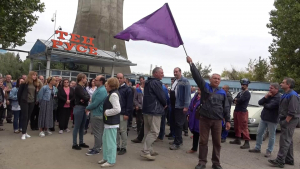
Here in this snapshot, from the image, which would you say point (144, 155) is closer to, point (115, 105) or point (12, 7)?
point (115, 105)

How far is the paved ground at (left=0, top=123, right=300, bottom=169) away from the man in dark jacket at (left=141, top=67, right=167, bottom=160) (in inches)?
16.5

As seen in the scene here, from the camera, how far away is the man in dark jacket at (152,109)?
534 cm

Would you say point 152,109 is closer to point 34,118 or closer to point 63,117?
point 63,117

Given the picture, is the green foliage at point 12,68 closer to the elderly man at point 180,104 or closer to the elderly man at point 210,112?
the elderly man at point 180,104

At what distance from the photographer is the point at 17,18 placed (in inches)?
516

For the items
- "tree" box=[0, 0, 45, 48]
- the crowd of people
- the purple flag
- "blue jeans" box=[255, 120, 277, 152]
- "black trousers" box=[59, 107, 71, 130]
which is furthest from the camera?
"tree" box=[0, 0, 45, 48]

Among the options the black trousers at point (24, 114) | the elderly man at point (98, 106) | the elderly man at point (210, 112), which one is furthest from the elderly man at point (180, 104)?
the black trousers at point (24, 114)

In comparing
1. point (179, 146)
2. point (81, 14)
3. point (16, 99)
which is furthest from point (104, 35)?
point (179, 146)

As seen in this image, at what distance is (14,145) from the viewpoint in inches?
246

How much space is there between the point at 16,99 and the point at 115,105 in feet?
15.8

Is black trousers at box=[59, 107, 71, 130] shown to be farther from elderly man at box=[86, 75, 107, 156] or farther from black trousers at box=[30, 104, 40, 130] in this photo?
elderly man at box=[86, 75, 107, 156]

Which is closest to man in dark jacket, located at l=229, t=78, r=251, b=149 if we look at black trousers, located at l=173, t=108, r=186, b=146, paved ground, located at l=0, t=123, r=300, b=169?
paved ground, located at l=0, t=123, r=300, b=169

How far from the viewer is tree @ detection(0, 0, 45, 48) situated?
39.9 ft

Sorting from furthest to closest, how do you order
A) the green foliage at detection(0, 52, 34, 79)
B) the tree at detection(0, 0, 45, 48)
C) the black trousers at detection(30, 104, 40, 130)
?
the green foliage at detection(0, 52, 34, 79), the tree at detection(0, 0, 45, 48), the black trousers at detection(30, 104, 40, 130)
